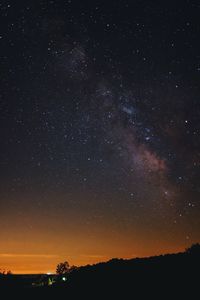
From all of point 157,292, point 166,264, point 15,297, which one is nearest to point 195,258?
point 166,264

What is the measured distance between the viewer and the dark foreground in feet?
53.6

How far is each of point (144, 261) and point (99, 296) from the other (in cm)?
708

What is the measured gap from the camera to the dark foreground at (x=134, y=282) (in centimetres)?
1633

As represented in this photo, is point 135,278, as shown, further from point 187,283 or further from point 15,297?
point 15,297

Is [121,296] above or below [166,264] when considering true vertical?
below

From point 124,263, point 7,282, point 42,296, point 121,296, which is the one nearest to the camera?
point 121,296

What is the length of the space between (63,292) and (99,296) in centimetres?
424

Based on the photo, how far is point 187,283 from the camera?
16172mm

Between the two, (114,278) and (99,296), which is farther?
(114,278)

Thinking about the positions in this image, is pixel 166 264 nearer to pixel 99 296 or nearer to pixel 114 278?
pixel 114 278

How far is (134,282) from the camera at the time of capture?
19203 millimetres

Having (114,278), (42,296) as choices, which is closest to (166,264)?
(114,278)

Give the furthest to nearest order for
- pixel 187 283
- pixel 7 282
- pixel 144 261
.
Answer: pixel 7 282 → pixel 144 261 → pixel 187 283

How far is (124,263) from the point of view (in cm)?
2658
